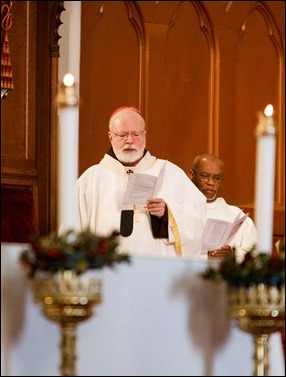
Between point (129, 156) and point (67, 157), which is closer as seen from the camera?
point (67, 157)

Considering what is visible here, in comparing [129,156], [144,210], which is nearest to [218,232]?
[144,210]

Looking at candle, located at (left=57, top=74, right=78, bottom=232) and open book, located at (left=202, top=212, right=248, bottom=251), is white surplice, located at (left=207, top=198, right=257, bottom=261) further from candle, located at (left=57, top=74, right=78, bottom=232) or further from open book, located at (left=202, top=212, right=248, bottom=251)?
candle, located at (left=57, top=74, right=78, bottom=232)

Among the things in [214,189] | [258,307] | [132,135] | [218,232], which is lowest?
[258,307]

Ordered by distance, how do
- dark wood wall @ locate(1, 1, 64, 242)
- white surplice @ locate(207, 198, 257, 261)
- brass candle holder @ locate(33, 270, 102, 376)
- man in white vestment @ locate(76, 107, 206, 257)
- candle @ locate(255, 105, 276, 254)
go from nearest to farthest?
brass candle holder @ locate(33, 270, 102, 376) → candle @ locate(255, 105, 276, 254) → man in white vestment @ locate(76, 107, 206, 257) → white surplice @ locate(207, 198, 257, 261) → dark wood wall @ locate(1, 1, 64, 242)

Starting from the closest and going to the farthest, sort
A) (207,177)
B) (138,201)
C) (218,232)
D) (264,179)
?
(264,179) → (138,201) → (218,232) → (207,177)

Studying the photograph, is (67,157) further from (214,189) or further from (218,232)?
(214,189)

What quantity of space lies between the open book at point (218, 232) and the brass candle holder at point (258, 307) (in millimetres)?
3540

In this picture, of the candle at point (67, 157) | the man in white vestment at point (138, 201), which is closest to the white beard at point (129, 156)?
the man in white vestment at point (138, 201)

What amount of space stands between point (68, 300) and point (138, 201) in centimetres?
354

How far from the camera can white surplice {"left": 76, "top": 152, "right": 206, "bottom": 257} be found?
22.5 feet

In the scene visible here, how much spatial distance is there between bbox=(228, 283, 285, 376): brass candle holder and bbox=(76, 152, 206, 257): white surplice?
3.39 meters

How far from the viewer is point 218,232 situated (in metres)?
7.00

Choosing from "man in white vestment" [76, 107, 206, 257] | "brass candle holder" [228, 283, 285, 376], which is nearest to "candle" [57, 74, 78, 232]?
"brass candle holder" [228, 283, 285, 376]

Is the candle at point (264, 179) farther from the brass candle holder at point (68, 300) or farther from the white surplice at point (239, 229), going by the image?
the white surplice at point (239, 229)
